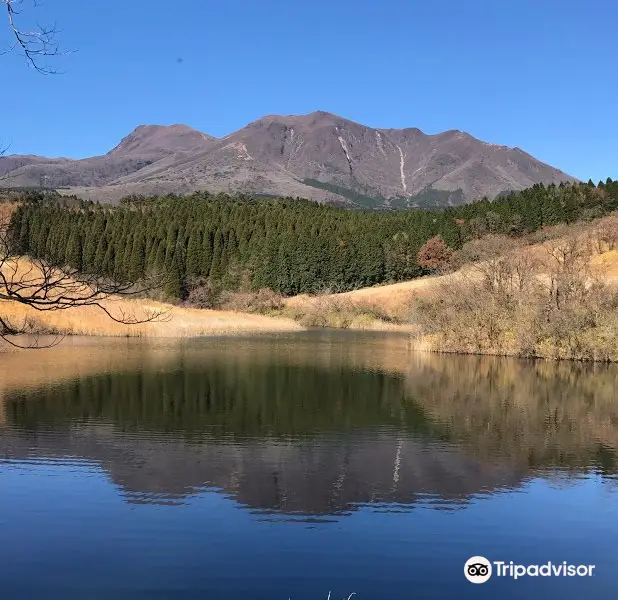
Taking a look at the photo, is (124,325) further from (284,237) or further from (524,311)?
(284,237)

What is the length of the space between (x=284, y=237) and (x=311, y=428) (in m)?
103

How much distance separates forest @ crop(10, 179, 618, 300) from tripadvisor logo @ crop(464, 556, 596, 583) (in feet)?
319

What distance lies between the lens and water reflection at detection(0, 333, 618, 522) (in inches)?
564

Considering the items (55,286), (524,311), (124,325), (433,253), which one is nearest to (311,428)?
(55,286)

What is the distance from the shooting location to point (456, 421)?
872 inches

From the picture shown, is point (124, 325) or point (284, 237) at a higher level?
point (284, 237)

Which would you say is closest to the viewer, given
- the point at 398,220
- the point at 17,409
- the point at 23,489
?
the point at 23,489

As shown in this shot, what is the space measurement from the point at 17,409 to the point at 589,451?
54.8ft

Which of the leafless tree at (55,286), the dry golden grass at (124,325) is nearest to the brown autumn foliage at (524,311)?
the dry golden grass at (124,325)

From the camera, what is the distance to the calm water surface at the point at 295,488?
32.5 feet

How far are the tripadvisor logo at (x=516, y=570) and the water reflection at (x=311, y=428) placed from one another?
8.66ft

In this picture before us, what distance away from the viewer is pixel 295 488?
46.1ft

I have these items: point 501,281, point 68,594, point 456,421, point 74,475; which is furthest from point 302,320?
point 68,594

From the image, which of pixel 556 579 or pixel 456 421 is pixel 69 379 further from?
pixel 556 579
